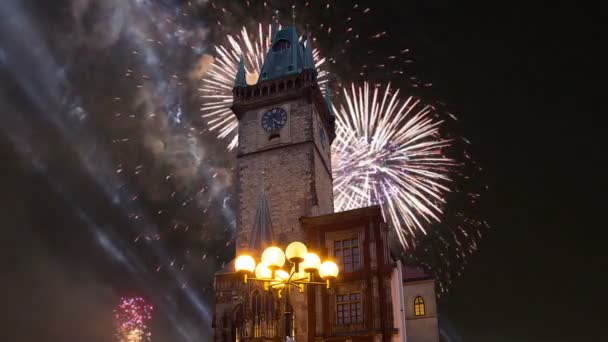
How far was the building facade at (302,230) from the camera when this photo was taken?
38.5 meters

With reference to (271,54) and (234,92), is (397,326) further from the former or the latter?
(271,54)

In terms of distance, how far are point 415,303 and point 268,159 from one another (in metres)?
17.0

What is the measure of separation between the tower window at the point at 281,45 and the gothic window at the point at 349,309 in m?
26.3

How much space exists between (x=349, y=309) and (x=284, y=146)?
15.4 metres

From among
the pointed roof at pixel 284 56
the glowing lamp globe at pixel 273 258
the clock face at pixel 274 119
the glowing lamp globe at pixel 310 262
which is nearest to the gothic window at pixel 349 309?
the clock face at pixel 274 119

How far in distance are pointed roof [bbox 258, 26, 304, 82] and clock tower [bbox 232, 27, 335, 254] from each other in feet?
0.32

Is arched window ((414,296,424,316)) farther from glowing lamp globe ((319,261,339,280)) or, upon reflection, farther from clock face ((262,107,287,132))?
glowing lamp globe ((319,261,339,280))

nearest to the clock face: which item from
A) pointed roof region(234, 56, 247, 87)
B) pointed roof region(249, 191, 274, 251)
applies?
pointed roof region(234, 56, 247, 87)

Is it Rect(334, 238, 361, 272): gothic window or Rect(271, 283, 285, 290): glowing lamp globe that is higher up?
Rect(334, 238, 361, 272): gothic window

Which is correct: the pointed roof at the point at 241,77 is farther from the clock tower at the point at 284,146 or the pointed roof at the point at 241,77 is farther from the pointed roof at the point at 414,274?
the pointed roof at the point at 414,274

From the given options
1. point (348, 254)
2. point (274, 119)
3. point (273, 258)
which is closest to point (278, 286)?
point (273, 258)

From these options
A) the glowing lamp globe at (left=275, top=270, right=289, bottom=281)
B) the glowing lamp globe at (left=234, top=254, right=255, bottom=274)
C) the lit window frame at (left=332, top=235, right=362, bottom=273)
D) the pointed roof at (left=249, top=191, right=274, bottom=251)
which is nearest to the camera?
the glowing lamp globe at (left=234, top=254, right=255, bottom=274)

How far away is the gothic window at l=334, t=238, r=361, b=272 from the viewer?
40.3 meters

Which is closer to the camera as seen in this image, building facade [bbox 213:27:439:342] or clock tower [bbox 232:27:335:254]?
building facade [bbox 213:27:439:342]
